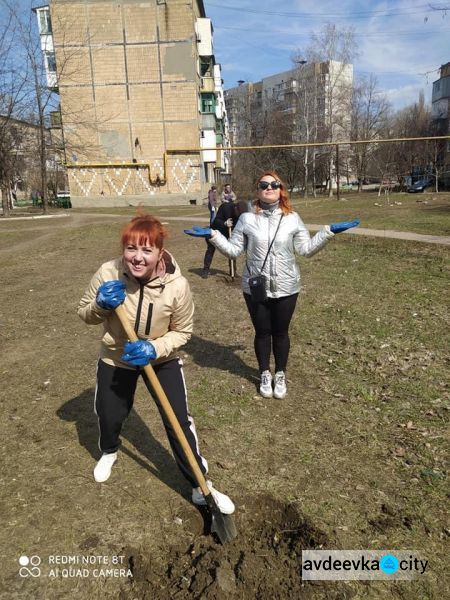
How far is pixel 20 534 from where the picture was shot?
2.49 m

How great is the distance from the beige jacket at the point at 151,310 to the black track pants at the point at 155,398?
0.12m

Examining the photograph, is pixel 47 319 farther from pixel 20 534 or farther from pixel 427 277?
pixel 427 277

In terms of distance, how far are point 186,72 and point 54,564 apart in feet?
110

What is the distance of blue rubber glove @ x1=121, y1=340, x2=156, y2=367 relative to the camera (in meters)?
2.37

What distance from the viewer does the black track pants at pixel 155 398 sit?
2.64 metres

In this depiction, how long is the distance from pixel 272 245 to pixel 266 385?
1327 mm

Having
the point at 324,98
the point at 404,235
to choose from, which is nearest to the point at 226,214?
the point at 404,235

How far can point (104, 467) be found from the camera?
2969 millimetres

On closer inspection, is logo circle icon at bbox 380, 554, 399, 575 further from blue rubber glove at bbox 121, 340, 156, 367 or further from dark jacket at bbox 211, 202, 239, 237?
dark jacket at bbox 211, 202, 239, 237

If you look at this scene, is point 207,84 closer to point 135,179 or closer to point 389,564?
point 135,179

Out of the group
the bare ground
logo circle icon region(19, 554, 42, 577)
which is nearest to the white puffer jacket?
the bare ground

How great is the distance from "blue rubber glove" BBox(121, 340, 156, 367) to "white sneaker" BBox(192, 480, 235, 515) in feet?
2.93

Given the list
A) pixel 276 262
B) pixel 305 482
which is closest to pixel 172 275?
pixel 276 262

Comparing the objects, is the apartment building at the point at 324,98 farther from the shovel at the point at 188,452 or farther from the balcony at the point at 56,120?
the shovel at the point at 188,452
